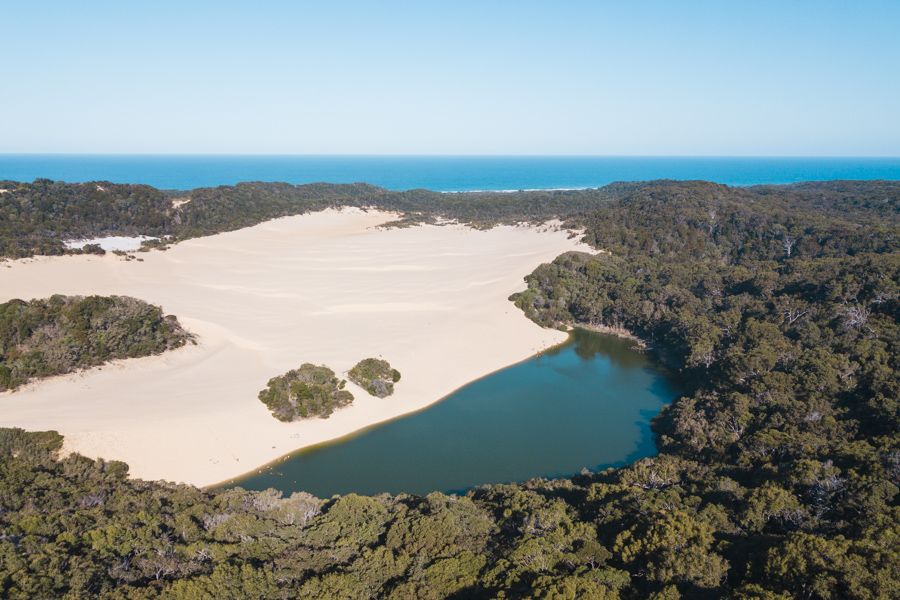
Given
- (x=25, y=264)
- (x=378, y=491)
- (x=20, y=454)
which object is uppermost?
(x=25, y=264)

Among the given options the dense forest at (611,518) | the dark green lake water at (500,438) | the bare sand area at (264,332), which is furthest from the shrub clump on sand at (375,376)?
the dense forest at (611,518)

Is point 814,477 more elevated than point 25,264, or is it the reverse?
point 25,264

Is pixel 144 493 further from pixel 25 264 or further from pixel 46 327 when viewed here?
pixel 25 264

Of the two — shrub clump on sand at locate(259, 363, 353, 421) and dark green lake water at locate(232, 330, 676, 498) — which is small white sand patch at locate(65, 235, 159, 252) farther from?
dark green lake water at locate(232, 330, 676, 498)

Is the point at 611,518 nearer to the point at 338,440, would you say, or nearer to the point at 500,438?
the point at 500,438

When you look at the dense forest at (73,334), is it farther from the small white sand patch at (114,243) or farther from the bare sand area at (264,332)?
the small white sand patch at (114,243)

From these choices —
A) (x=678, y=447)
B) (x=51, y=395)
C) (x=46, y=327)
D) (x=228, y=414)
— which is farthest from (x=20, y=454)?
(x=678, y=447)
